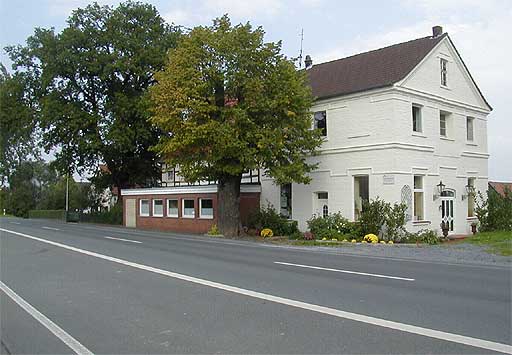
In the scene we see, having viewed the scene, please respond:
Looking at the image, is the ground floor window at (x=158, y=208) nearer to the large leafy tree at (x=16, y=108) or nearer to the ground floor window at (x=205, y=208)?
the ground floor window at (x=205, y=208)

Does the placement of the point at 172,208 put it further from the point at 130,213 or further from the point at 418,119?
the point at 418,119

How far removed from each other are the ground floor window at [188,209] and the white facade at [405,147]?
228 inches

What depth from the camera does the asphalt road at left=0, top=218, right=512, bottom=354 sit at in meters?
6.63

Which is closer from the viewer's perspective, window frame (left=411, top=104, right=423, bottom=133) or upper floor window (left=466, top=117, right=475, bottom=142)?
window frame (left=411, top=104, right=423, bottom=133)

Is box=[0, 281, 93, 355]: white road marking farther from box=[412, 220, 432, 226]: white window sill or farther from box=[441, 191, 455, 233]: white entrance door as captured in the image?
box=[441, 191, 455, 233]: white entrance door

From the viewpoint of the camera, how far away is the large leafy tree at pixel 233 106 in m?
25.3

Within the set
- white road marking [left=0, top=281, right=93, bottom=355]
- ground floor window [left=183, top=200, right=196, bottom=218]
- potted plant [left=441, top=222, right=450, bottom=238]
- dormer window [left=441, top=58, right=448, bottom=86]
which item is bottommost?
white road marking [left=0, top=281, right=93, bottom=355]

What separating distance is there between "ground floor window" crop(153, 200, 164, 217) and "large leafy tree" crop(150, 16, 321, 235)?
11.4 meters

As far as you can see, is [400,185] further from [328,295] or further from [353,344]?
[353,344]

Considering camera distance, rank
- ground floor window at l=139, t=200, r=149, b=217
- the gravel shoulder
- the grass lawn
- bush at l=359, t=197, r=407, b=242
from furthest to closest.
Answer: ground floor window at l=139, t=200, r=149, b=217, bush at l=359, t=197, r=407, b=242, the grass lawn, the gravel shoulder

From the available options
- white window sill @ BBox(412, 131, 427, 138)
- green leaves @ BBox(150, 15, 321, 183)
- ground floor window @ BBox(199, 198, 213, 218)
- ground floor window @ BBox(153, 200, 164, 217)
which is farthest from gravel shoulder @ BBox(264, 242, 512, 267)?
ground floor window @ BBox(153, 200, 164, 217)

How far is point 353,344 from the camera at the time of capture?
646 cm

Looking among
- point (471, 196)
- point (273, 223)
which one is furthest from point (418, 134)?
point (273, 223)

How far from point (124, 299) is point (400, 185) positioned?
18.5 meters
